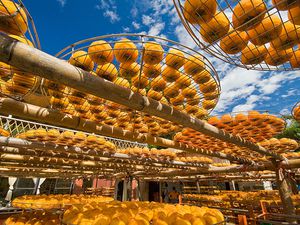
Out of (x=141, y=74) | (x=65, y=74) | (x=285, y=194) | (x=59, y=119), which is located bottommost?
(x=285, y=194)

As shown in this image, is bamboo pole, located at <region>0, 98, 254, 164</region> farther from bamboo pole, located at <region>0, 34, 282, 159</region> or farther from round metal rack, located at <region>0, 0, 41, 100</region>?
bamboo pole, located at <region>0, 34, 282, 159</region>

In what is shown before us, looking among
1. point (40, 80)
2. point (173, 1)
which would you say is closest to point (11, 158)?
point (40, 80)

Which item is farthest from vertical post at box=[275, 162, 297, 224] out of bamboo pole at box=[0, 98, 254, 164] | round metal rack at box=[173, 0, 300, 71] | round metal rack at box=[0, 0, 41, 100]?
round metal rack at box=[0, 0, 41, 100]

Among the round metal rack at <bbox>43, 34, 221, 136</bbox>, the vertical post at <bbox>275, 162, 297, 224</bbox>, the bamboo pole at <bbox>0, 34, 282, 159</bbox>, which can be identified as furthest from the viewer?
the vertical post at <bbox>275, 162, 297, 224</bbox>

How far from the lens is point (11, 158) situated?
18.2 ft

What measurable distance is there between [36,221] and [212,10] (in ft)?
18.6

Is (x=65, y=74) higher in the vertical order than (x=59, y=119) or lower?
lower

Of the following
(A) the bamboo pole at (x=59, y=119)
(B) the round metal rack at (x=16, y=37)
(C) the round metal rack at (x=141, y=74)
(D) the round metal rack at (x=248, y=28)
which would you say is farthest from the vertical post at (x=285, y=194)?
(B) the round metal rack at (x=16, y=37)

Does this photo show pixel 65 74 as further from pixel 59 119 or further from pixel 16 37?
pixel 59 119

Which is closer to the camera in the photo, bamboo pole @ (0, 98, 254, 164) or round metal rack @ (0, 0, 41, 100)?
round metal rack @ (0, 0, 41, 100)

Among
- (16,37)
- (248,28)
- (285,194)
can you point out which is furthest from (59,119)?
(285,194)

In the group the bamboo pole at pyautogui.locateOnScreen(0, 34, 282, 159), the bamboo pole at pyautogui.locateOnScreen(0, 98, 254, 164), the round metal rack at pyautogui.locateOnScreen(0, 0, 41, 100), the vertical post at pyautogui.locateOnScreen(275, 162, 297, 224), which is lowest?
the vertical post at pyautogui.locateOnScreen(275, 162, 297, 224)

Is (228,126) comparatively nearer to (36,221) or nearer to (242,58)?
(242,58)

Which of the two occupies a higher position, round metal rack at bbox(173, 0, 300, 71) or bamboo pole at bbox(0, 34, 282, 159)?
round metal rack at bbox(173, 0, 300, 71)
